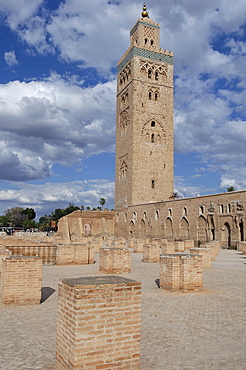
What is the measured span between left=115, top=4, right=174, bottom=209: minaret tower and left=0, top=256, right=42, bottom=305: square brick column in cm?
3384

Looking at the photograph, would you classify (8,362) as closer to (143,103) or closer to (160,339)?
(160,339)

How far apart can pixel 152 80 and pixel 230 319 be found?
4176cm

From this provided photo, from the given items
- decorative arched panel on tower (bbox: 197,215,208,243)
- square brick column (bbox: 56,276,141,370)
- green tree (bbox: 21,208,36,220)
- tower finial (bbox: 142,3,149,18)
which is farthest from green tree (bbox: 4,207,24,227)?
square brick column (bbox: 56,276,141,370)

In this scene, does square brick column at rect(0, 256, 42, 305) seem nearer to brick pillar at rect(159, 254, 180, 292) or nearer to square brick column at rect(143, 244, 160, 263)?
brick pillar at rect(159, 254, 180, 292)

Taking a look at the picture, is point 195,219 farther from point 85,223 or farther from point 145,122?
point 85,223

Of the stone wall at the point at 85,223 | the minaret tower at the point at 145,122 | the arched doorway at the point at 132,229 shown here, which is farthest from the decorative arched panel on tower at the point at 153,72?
the arched doorway at the point at 132,229

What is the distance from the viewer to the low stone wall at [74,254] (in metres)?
12.3

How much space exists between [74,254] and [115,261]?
290cm

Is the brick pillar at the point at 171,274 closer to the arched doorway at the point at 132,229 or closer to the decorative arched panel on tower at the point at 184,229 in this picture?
the decorative arched panel on tower at the point at 184,229

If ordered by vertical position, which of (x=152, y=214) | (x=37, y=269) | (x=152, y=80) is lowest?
(x=37, y=269)

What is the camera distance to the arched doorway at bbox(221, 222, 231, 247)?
2502 cm

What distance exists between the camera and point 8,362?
3.42 meters

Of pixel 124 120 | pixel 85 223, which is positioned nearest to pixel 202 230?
pixel 85 223

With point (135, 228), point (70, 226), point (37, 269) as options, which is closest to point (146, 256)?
point (37, 269)
